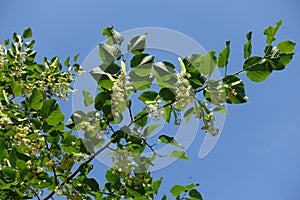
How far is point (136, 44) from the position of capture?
2.38 meters

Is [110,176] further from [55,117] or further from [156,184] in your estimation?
[55,117]

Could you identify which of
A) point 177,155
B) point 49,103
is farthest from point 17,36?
point 177,155

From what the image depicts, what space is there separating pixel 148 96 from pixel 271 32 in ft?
3.02

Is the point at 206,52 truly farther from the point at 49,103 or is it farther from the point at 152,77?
the point at 49,103

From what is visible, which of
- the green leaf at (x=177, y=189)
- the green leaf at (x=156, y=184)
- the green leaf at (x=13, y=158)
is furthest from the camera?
the green leaf at (x=156, y=184)

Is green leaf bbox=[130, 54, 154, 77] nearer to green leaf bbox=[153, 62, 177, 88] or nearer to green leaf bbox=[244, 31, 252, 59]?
green leaf bbox=[153, 62, 177, 88]

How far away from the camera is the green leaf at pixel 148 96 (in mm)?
2356

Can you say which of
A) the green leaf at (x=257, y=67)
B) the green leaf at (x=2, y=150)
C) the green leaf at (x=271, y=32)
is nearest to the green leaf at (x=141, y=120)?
the green leaf at (x=257, y=67)

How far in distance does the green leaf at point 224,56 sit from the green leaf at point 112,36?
0.70 metres

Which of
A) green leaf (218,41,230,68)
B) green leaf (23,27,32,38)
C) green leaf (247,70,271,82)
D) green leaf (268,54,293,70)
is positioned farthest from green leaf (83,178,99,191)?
green leaf (23,27,32,38)

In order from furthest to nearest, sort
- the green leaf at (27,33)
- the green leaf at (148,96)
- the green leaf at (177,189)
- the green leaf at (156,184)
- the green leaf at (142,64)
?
the green leaf at (27,33), the green leaf at (156,184), the green leaf at (177,189), the green leaf at (148,96), the green leaf at (142,64)

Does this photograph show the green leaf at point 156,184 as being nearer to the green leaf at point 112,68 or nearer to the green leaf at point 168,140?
the green leaf at point 168,140

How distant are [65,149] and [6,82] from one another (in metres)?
1.04

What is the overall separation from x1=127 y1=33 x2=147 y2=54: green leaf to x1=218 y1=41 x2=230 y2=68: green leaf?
0.53 m
